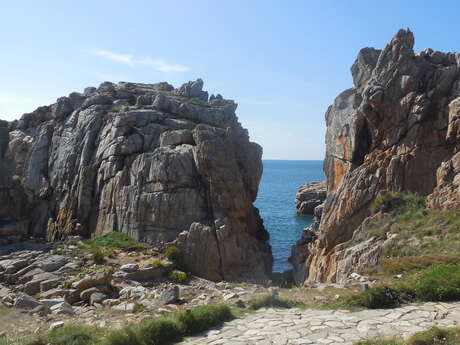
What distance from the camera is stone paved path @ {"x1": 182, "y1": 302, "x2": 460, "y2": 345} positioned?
1108cm

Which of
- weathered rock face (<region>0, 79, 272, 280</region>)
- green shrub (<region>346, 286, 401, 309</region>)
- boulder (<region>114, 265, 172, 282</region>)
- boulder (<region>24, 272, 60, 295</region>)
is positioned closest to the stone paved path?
green shrub (<region>346, 286, 401, 309</region>)

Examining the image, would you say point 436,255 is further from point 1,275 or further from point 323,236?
point 1,275

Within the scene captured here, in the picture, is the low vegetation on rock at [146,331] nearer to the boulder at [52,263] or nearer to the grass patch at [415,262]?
the grass patch at [415,262]

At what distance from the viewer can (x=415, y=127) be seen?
1076 inches

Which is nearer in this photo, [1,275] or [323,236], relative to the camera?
[323,236]

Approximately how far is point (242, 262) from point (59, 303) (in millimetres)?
19933

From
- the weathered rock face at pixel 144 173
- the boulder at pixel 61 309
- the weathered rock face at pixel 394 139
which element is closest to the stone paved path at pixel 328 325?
the boulder at pixel 61 309

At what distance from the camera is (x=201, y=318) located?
1267 centimetres

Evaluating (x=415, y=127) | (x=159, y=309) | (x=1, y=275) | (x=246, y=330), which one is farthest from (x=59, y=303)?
(x=415, y=127)

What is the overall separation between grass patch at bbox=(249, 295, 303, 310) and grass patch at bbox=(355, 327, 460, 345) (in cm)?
447

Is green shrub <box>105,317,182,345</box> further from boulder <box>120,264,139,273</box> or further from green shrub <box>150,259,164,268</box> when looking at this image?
green shrub <box>150,259,164,268</box>

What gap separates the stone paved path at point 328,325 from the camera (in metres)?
11.1

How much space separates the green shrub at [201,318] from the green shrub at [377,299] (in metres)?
3.89

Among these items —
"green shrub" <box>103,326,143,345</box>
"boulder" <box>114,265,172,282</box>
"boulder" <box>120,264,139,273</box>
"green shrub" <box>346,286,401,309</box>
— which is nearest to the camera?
"green shrub" <box>103,326,143,345</box>
